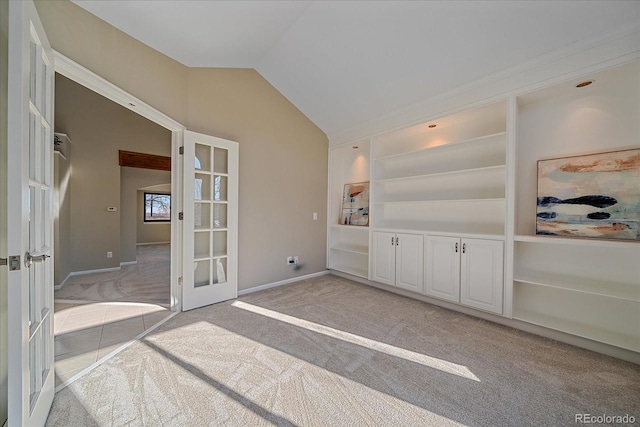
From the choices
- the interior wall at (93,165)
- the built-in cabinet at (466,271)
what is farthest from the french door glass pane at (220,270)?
the interior wall at (93,165)

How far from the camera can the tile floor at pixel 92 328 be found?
6.42 ft

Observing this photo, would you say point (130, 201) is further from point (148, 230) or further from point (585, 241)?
point (585, 241)

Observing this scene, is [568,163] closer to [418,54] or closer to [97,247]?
[418,54]

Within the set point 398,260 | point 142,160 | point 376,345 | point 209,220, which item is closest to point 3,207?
point 209,220

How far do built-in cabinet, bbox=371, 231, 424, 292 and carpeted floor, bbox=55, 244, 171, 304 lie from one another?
288 cm

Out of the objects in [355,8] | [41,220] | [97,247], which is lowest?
[97,247]

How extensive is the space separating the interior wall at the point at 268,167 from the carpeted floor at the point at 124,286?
132 cm

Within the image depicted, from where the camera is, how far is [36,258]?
118 centimetres

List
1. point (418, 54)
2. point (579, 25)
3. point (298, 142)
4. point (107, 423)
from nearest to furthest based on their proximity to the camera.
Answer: point (107, 423)
point (579, 25)
point (418, 54)
point (298, 142)

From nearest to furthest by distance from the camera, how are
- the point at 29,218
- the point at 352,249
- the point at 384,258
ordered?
1. the point at 29,218
2. the point at 384,258
3. the point at 352,249

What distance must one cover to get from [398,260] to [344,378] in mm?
2029

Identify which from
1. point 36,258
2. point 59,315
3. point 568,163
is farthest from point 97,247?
point 568,163

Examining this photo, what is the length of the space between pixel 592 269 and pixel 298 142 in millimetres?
3767

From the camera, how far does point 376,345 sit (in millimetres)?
2227
